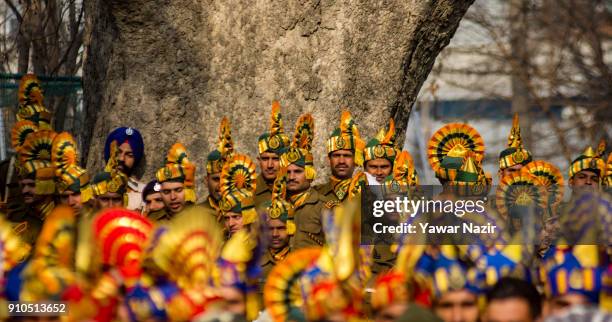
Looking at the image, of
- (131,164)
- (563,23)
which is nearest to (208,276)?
(131,164)

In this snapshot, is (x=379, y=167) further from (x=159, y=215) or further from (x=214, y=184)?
(x=159, y=215)

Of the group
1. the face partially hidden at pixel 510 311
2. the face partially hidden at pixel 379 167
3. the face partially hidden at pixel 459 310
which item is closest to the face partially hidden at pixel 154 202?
the face partially hidden at pixel 379 167

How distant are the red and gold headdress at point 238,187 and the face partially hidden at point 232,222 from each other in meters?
0.03

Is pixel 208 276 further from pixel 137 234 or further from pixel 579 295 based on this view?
pixel 579 295

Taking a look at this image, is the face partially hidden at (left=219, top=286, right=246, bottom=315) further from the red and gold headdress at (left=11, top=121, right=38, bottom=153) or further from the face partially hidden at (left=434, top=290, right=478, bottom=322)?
the red and gold headdress at (left=11, top=121, right=38, bottom=153)

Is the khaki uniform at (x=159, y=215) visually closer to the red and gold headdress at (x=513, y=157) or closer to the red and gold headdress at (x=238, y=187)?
the red and gold headdress at (x=238, y=187)

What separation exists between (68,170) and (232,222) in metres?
1.76

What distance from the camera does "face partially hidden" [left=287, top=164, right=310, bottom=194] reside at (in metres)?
10.7

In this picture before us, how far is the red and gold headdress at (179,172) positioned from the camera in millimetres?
10891

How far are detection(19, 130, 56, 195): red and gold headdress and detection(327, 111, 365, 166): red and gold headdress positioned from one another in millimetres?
1968

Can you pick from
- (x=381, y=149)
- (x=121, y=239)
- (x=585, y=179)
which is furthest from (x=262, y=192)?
(x=121, y=239)

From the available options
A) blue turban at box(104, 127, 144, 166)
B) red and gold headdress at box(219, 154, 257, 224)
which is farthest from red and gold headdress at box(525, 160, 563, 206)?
blue turban at box(104, 127, 144, 166)

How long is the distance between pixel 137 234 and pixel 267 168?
3424 mm

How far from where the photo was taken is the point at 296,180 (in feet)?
35.0
